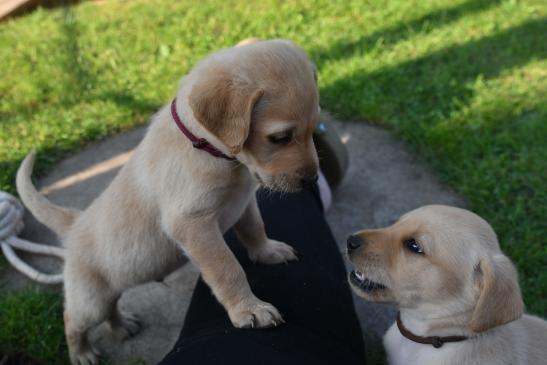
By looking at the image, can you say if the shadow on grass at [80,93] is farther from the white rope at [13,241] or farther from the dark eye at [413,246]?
the dark eye at [413,246]

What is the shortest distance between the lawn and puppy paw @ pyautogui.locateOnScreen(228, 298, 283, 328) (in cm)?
149

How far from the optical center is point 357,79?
18.4 feet

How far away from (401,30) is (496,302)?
5241 millimetres

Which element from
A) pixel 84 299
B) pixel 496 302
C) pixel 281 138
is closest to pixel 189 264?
pixel 84 299

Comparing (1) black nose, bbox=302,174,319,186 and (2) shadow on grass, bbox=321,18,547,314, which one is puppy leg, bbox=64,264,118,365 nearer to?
(1) black nose, bbox=302,174,319,186

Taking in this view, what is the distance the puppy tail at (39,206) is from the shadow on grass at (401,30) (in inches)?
153

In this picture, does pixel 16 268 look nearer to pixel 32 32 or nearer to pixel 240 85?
pixel 240 85

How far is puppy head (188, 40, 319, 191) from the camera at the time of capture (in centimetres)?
213

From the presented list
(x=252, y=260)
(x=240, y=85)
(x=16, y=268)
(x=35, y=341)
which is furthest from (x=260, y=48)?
(x=16, y=268)

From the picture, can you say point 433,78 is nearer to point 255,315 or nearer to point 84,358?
point 255,315

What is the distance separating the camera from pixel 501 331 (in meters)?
2.40

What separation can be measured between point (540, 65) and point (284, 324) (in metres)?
4.92

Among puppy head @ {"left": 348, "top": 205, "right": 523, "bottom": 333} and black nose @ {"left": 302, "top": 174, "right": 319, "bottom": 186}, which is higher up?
black nose @ {"left": 302, "top": 174, "right": 319, "bottom": 186}

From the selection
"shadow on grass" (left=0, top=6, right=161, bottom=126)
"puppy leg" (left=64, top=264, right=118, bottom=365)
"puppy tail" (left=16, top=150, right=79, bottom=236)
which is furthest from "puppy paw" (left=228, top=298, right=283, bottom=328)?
"shadow on grass" (left=0, top=6, right=161, bottom=126)
